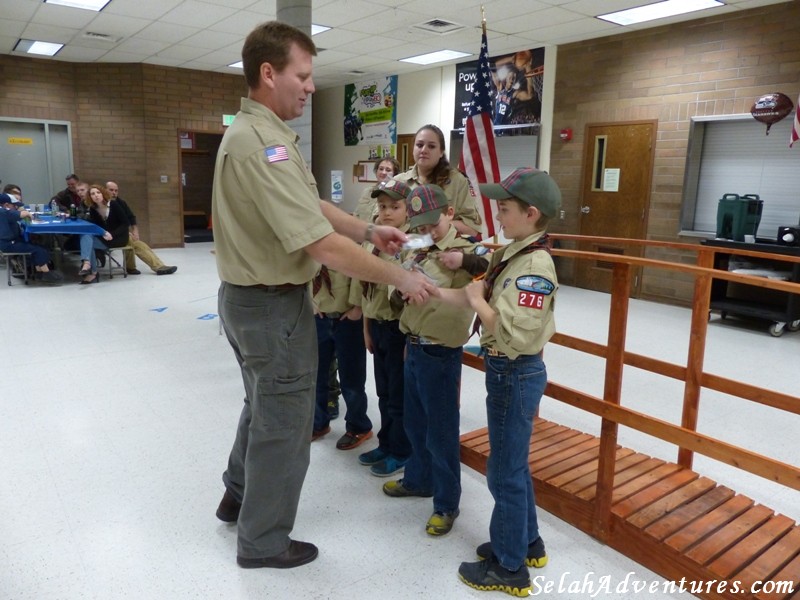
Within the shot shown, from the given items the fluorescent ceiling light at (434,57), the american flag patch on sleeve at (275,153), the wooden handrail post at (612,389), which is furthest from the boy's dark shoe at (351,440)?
the fluorescent ceiling light at (434,57)

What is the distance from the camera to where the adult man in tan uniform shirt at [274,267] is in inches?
73.2

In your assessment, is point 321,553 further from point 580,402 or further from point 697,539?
point 697,539

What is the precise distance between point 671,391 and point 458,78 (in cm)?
758

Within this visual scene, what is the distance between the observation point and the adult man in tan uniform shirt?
6.10ft

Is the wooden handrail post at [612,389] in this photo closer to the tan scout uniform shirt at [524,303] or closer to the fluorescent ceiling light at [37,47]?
the tan scout uniform shirt at [524,303]

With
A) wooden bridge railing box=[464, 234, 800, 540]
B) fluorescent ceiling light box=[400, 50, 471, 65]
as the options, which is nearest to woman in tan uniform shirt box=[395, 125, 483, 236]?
wooden bridge railing box=[464, 234, 800, 540]

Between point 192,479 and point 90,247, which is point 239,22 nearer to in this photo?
point 90,247

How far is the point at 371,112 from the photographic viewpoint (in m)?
12.4

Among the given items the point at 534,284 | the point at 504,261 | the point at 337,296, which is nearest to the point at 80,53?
the point at 337,296

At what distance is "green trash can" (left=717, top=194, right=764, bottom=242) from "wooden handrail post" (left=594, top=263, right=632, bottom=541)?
5.03 m

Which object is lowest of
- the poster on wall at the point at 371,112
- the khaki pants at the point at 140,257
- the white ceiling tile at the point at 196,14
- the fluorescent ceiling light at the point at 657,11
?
the khaki pants at the point at 140,257

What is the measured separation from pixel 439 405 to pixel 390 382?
552 mm

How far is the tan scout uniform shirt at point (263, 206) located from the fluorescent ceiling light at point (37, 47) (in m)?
9.80

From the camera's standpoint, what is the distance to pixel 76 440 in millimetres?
3211
